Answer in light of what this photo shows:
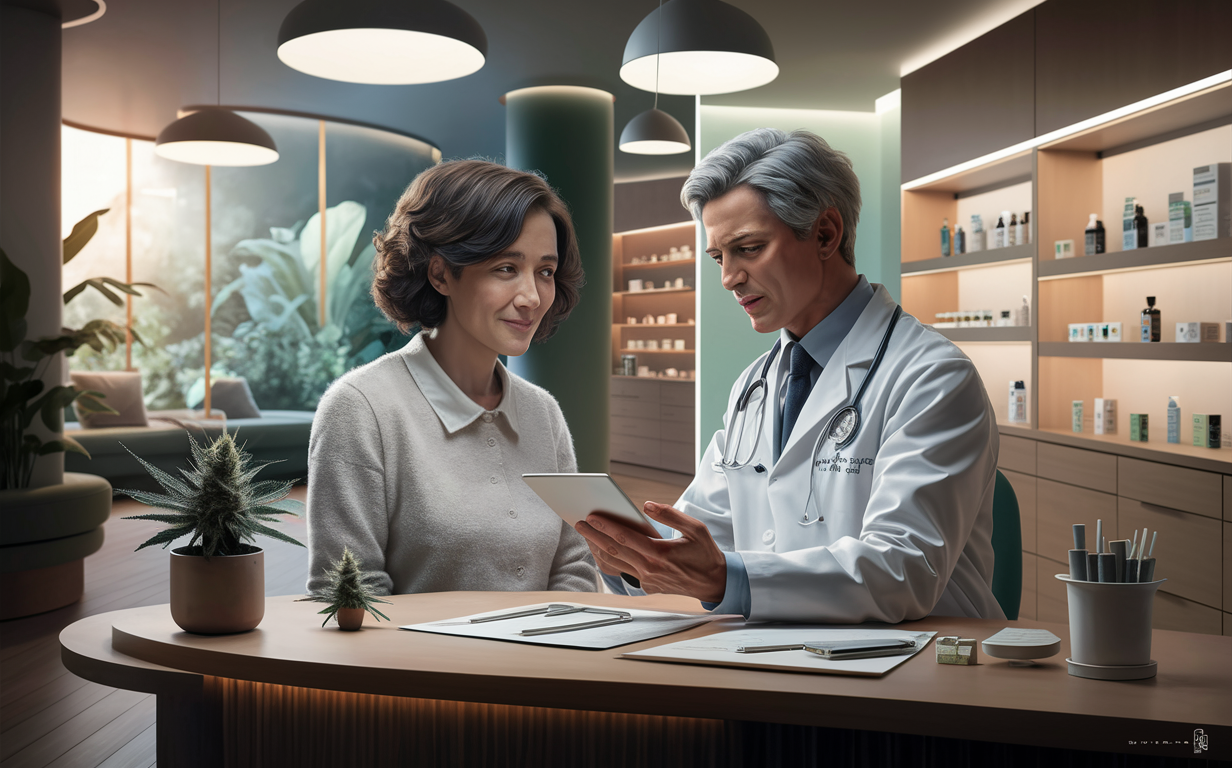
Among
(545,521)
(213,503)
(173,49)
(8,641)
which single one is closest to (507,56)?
(173,49)

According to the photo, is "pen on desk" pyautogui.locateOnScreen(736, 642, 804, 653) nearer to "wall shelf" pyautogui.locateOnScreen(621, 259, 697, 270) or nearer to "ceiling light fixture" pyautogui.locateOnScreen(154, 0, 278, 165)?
"ceiling light fixture" pyautogui.locateOnScreen(154, 0, 278, 165)

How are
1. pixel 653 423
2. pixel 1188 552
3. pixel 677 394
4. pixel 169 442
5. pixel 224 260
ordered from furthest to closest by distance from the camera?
pixel 653 423 → pixel 677 394 → pixel 224 260 → pixel 169 442 → pixel 1188 552

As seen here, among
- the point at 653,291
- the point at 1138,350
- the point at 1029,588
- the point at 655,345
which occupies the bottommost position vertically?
the point at 1029,588

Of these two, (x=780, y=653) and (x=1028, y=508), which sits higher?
(x=780, y=653)

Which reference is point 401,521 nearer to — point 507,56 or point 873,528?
point 873,528

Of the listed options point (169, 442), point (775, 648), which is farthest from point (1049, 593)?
point (169, 442)

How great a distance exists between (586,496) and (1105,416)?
4.29 m

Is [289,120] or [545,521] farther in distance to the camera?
[289,120]

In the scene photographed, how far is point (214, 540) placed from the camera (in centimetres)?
133

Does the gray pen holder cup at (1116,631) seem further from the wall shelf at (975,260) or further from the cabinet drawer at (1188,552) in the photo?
the wall shelf at (975,260)

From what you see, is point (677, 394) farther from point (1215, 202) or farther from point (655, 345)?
point (1215, 202)

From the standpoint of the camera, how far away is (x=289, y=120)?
980cm

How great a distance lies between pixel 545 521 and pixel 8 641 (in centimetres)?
370

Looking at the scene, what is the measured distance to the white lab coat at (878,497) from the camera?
1.40 m
